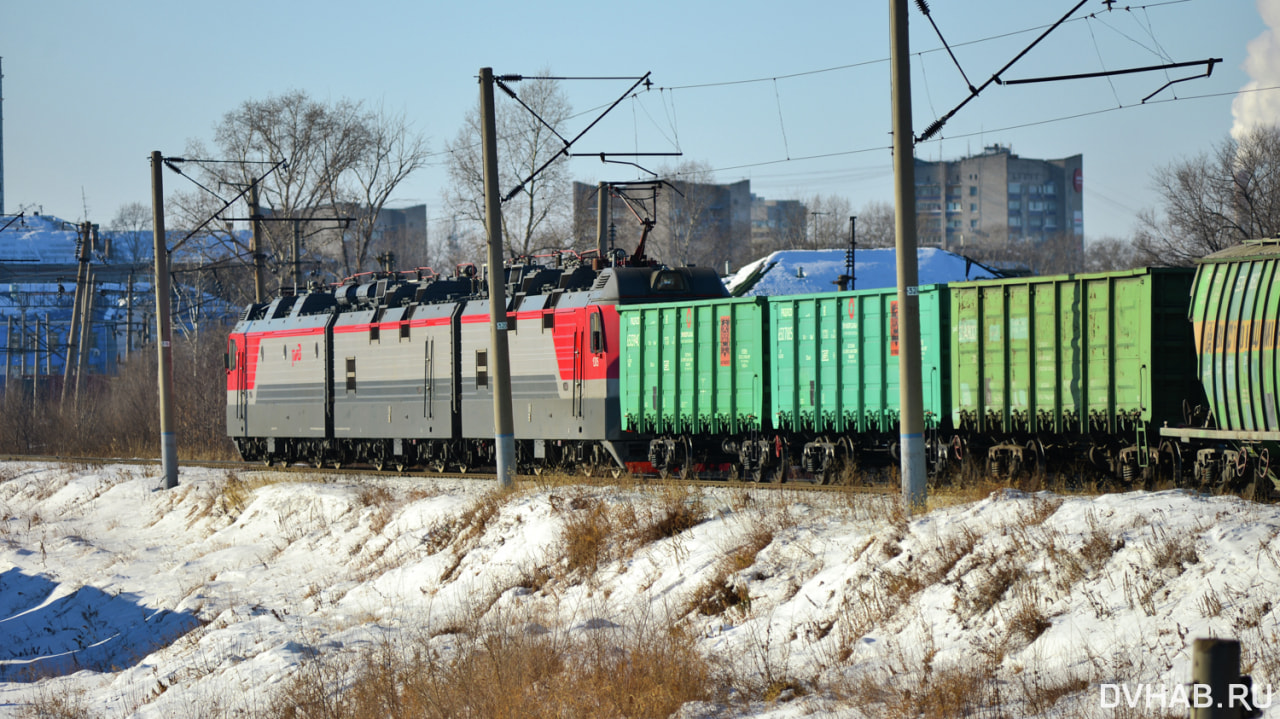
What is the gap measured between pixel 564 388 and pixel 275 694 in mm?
11189

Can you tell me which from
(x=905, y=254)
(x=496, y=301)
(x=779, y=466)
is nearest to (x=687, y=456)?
(x=779, y=466)

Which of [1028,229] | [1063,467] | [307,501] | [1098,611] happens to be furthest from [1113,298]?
[1028,229]

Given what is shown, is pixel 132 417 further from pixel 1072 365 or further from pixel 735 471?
pixel 1072 365

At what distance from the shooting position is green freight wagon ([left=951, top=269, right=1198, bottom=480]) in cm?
1505

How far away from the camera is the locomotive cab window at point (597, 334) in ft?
72.1

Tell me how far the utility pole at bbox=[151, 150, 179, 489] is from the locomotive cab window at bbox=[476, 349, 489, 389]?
7.54 m

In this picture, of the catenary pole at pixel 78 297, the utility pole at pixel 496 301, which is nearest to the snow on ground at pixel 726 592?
the utility pole at pixel 496 301

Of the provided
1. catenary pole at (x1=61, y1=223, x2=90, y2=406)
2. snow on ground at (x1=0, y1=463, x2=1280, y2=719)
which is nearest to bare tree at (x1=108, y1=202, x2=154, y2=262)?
catenary pole at (x1=61, y1=223, x2=90, y2=406)

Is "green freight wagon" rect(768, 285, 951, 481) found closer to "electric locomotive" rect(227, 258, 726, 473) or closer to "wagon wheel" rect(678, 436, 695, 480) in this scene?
"wagon wheel" rect(678, 436, 695, 480)

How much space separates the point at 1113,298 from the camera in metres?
15.5

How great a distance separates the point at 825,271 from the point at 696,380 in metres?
43.5

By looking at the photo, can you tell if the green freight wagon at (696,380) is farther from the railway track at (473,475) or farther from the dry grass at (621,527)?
the dry grass at (621,527)

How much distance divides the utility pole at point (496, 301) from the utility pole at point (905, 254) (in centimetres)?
731

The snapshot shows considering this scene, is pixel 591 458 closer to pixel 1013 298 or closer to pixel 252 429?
pixel 1013 298
